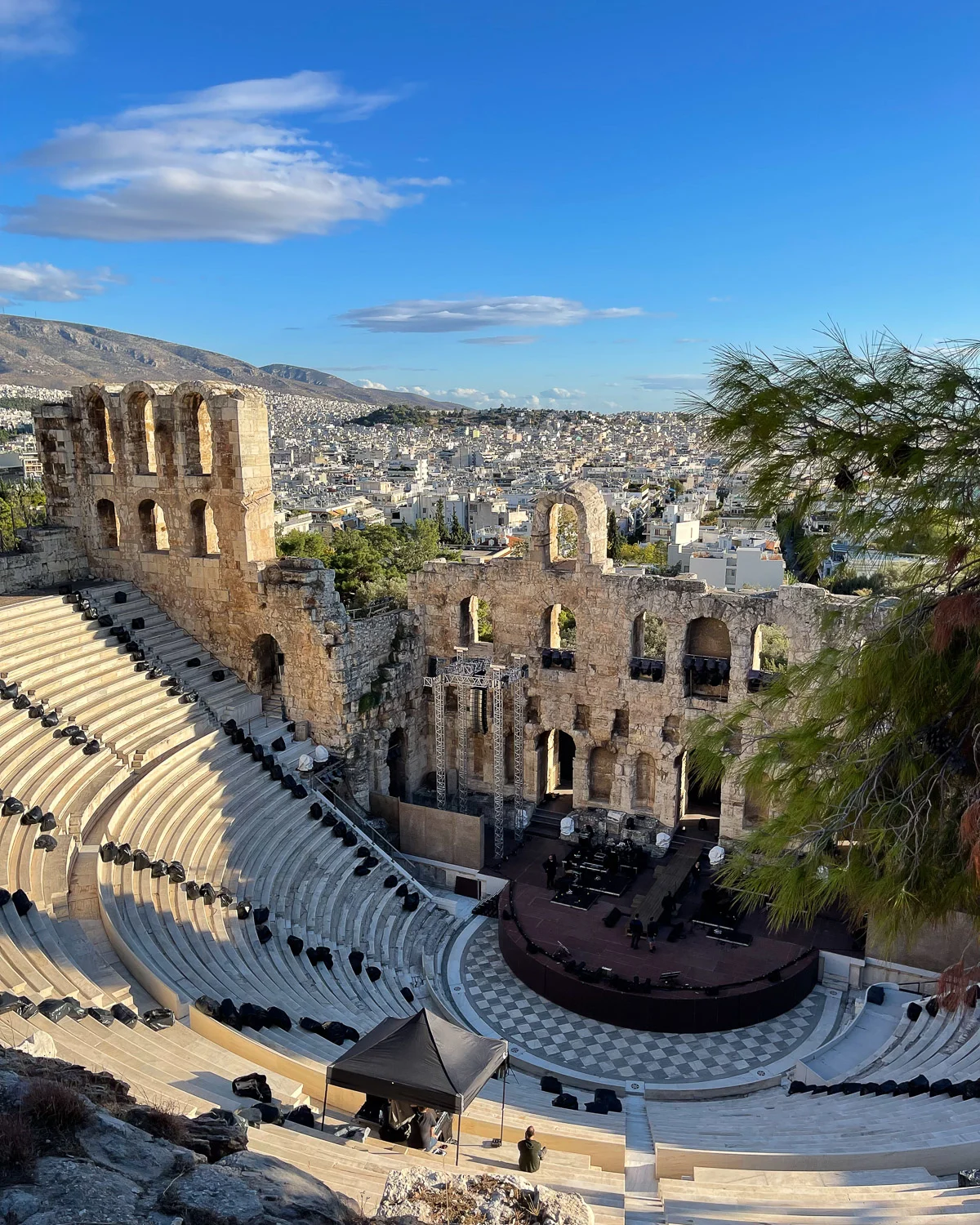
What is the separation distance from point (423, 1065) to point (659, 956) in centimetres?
888

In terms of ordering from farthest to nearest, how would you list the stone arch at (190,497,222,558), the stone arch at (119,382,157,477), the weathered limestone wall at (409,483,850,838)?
the stone arch at (190,497,222,558) → the stone arch at (119,382,157,477) → the weathered limestone wall at (409,483,850,838)

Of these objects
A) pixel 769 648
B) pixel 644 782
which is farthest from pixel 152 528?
pixel 769 648

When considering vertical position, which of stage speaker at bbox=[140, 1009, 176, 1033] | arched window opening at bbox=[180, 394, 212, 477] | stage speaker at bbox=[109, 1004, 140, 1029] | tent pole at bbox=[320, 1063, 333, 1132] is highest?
arched window opening at bbox=[180, 394, 212, 477]

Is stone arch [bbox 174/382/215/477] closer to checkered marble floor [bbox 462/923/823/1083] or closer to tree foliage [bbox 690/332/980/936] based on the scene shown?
checkered marble floor [bbox 462/923/823/1083]

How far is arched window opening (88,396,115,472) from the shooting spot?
2411 cm

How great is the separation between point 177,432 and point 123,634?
17.5 ft

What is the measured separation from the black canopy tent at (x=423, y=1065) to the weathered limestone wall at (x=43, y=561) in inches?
658

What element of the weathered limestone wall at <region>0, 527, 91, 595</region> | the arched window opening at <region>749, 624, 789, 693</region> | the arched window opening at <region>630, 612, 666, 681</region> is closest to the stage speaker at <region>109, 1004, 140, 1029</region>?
the arched window opening at <region>749, 624, 789, 693</region>

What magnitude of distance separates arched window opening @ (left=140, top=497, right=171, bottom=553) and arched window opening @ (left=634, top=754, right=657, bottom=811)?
13.9 meters

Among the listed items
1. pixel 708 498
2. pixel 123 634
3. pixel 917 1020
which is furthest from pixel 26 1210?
pixel 708 498

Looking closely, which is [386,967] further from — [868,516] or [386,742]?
[868,516]

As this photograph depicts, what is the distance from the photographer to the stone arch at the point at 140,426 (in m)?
23.5

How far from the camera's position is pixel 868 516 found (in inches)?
294

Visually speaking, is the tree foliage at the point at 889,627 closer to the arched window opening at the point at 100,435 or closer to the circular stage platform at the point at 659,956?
the circular stage platform at the point at 659,956
